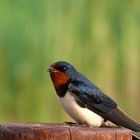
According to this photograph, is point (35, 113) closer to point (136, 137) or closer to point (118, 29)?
point (118, 29)

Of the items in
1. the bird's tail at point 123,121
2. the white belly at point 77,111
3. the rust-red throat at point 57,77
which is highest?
the rust-red throat at point 57,77

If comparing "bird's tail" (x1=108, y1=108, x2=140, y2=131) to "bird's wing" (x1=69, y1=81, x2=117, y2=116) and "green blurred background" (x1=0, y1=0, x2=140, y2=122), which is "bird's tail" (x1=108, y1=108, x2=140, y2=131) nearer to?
"bird's wing" (x1=69, y1=81, x2=117, y2=116)

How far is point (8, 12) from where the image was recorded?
324 centimetres

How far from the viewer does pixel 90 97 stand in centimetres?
233

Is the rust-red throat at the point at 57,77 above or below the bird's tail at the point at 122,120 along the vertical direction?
above

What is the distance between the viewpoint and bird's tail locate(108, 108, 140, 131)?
7.25 feet

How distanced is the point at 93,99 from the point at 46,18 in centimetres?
114

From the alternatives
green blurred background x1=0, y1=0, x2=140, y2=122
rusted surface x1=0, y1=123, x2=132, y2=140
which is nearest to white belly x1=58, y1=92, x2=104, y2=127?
rusted surface x1=0, y1=123, x2=132, y2=140

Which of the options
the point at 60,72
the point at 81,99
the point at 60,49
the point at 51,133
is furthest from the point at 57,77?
the point at 60,49

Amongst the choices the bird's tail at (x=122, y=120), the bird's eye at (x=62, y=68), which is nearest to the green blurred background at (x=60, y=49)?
the bird's eye at (x=62, y=68)

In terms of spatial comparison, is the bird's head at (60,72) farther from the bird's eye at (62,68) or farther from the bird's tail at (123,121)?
the bird's tail at (123,121)

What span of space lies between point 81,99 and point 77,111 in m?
0.07

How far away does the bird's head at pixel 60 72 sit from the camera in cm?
232

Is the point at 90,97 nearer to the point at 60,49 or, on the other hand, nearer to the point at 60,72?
the point at 60,72
